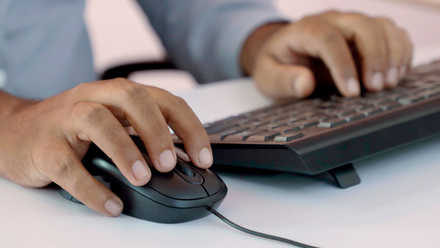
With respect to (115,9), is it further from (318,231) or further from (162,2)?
(318,231)

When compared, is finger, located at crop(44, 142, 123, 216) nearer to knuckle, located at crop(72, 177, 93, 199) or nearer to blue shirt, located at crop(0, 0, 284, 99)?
knuckle, located at crop(72, 177, 93, 199)

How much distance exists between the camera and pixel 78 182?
10.9 inches

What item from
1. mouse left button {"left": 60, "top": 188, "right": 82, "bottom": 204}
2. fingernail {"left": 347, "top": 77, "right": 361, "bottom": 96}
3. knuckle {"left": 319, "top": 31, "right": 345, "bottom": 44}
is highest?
knuckle {"left": 319, "top": 31, "right": 345, "bottom": 44}

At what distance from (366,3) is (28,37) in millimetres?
2246

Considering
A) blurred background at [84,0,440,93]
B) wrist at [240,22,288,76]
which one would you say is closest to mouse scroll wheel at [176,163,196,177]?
wrist at [240,22,288,76]

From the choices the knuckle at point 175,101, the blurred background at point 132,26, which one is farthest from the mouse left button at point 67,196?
the blurred background at point 132,26

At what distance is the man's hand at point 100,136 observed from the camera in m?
0.27

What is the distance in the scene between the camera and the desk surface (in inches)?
9.2

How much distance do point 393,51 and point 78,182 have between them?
1.53 feet

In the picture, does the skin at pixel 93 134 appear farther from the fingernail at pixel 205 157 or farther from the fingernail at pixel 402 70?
the fingernail at pixel 402 70

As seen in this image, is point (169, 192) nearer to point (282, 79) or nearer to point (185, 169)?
point (185, 169)

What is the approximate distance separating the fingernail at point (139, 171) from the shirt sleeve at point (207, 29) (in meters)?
0.61

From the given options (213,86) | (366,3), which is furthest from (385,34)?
(366,3)

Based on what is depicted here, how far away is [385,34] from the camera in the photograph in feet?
1.88
